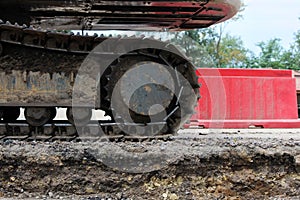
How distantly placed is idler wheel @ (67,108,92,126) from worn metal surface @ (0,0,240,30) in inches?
50.7

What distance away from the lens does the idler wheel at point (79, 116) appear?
450 cm

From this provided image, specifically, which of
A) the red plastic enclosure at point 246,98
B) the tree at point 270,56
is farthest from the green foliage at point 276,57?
the red plastic enclosure at point 246,98

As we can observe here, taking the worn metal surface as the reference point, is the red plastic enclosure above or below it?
below

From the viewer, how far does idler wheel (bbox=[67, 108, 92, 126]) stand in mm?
4496

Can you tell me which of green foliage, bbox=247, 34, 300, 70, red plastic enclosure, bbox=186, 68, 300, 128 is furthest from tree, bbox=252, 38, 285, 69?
red plastic enclosure, bbox=186, 68, 300, 128

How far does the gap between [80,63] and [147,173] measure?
7.02 ft

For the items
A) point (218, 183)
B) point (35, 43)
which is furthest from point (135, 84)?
point (218, 183)

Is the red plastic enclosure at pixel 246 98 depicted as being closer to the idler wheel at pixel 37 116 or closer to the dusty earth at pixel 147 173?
the idler wheel at pixel 37 116

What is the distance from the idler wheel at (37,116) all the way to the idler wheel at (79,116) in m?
0.23

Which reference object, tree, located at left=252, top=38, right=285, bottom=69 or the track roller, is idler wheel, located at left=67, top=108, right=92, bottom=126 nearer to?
the track roller

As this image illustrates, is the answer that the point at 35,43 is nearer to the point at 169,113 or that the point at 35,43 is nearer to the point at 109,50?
the point at 109,50

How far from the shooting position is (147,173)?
278 cm

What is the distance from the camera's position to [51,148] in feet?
10.00

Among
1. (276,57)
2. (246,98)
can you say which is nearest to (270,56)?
(276,57)
